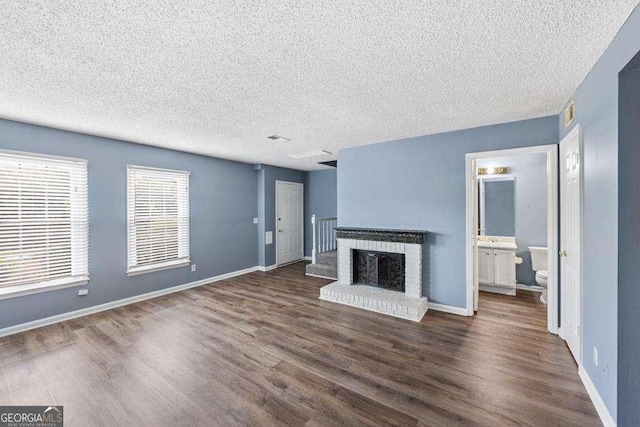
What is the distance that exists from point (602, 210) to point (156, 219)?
17.5ft

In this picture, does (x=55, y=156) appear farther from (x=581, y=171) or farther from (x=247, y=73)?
(x=581, y=171)

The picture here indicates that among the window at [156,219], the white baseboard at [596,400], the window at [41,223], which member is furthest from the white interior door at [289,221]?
the white baseboard at [596,400]

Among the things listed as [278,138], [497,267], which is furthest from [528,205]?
[278,138]

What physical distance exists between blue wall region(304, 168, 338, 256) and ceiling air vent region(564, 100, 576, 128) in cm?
469

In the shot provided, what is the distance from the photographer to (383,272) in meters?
4.15

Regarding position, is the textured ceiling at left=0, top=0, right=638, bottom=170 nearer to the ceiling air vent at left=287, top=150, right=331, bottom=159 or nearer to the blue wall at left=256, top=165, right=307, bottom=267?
the ceiling air vent at left=287, top=150, right=331, bottom=159

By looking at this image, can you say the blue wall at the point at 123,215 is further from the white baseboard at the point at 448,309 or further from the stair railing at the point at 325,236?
the white baseboard at the point at 448,309

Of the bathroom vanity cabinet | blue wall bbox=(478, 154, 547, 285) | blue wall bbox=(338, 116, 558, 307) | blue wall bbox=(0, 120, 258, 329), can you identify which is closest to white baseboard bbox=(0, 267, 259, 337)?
blue wall bbox=(0, 120, 258, 329)

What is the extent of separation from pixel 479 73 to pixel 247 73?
1834 millimetres

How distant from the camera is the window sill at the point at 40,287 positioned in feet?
9.84

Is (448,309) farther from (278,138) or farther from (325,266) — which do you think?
(278,138)

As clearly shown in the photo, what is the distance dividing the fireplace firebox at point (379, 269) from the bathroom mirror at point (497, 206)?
2127 mm

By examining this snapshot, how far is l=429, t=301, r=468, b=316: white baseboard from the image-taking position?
11.4ft

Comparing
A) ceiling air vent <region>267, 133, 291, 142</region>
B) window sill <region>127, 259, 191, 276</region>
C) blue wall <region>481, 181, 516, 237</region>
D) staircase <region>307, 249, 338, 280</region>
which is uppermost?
ceiling air vent <region>267, 133, 291, 142</region>
